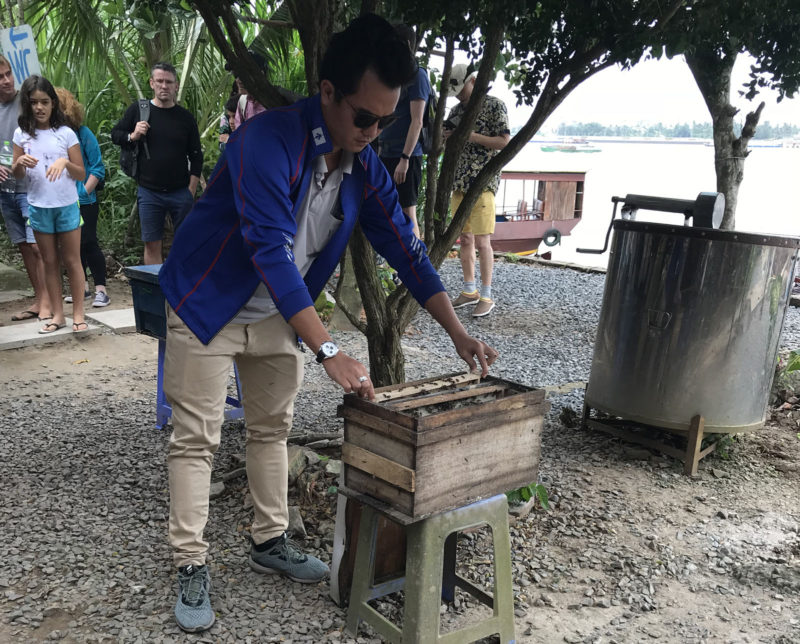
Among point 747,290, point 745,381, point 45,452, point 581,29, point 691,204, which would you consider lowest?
point 45,452

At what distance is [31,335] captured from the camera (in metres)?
6.26

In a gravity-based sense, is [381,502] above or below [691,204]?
below

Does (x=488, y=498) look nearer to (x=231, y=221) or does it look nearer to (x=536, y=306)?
(x=231, y=221)

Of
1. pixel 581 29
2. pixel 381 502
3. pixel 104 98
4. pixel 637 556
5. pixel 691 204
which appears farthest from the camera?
pixel 104 98

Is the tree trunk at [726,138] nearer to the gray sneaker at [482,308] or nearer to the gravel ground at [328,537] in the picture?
the gravel ground at [328,537]

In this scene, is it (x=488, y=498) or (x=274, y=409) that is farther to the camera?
(x=274, y=409)

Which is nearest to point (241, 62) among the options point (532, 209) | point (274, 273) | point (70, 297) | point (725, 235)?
point (274, 273)

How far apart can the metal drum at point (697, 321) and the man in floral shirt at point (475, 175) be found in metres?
2.66

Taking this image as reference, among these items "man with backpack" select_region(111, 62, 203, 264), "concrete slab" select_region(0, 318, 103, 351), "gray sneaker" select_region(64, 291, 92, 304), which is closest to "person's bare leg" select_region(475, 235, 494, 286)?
"man with backpack" select_region(111, 62, 203, 264)

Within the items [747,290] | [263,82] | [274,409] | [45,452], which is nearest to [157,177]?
[45,452]

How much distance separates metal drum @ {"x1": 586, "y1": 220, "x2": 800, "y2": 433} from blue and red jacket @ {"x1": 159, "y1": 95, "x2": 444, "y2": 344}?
1.82 metres

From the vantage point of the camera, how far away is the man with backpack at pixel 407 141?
18.1 ft

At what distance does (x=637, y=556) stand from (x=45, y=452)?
316cm

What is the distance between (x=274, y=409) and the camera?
2.91 m
